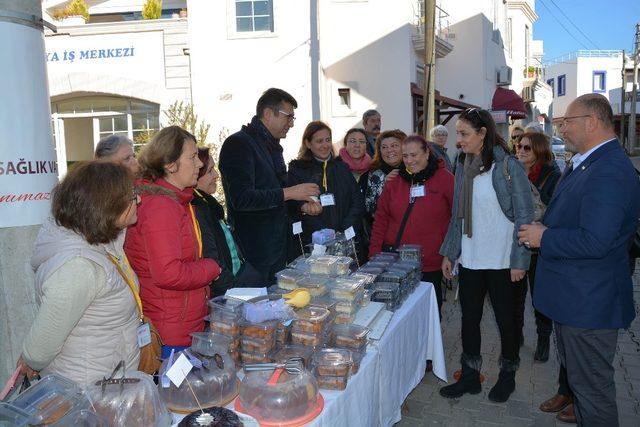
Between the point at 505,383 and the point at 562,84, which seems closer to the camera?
the point at 505,383

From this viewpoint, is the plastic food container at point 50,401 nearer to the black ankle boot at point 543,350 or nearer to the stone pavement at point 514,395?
the stone pavement at point 514,395

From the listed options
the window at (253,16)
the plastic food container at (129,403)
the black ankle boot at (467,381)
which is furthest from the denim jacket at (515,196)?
the window at (253,16)

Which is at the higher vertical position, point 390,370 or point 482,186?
point 482,186

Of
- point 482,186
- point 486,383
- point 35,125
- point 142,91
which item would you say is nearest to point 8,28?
point 35,125

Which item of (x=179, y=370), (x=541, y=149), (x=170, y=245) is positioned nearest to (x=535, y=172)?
(x=541, y=149)

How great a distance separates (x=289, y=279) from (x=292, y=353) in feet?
1.82

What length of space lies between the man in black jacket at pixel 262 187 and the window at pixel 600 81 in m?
52.2

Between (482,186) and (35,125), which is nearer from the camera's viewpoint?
(35,125)

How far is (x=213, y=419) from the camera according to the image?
1509mm

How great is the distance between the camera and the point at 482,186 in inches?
126

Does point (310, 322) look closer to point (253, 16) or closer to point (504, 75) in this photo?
point (253, 16)

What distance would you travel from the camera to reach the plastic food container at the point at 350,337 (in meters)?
2.13

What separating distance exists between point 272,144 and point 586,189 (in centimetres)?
200

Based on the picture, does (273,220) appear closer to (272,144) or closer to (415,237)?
(272,144)
